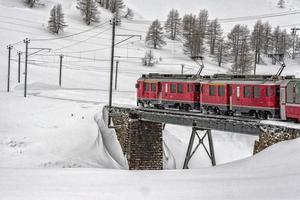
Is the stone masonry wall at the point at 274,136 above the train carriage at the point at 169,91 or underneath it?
underneath

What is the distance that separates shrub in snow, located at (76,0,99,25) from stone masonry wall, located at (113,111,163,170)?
95.1 metres

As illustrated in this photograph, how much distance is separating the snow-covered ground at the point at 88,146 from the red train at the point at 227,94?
16.0 ft

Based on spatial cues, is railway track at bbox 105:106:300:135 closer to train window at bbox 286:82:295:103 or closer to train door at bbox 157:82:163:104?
train window at bbox 286:82:295:103

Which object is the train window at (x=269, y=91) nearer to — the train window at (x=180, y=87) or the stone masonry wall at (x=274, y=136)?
the stone masonry wall at (x=274, y=136)

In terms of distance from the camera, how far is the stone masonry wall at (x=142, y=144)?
35.2 m

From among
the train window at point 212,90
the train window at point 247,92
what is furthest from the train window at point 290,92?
the train window at point 212,90

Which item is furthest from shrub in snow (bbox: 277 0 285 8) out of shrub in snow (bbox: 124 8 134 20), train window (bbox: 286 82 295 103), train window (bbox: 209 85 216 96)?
train window (bbox: 286 82 295 103)

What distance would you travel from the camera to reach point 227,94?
1262 inches

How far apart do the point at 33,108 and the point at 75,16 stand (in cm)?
8476

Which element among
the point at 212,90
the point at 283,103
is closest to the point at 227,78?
the point at 212,90

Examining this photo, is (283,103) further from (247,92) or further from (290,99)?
(247,92)

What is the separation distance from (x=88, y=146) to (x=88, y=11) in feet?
317

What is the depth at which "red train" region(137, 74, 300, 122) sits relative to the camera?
88.6 feet

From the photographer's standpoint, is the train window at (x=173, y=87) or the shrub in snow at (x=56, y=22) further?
the shrub in snow at (x=56, y=22)
